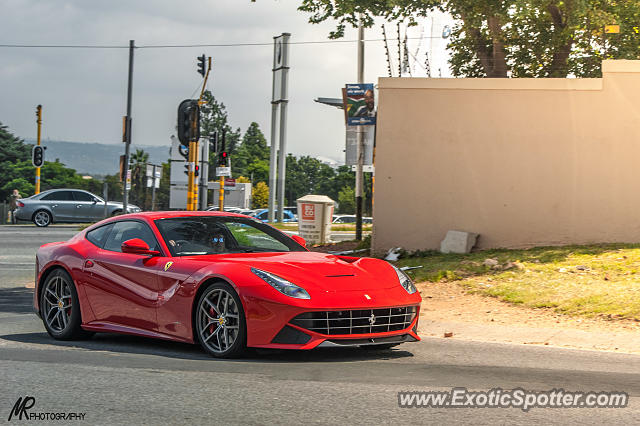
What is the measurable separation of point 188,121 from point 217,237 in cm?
1475

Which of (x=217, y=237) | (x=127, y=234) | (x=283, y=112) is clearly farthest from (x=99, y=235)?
(x=283, y=112)

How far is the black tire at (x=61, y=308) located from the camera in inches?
365

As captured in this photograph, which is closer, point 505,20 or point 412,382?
point 412,382

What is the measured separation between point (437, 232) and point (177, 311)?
10.3 metres

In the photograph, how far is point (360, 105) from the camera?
22047 mm

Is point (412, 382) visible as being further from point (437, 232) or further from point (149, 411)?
point (437, 232)

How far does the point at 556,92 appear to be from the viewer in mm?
17422

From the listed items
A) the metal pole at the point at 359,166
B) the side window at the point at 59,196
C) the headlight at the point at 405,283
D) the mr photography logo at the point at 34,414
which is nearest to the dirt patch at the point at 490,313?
the headlight at the point at 405,283

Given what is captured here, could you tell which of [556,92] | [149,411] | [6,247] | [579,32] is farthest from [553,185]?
[6,247]

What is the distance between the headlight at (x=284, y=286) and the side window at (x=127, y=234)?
1.57 m

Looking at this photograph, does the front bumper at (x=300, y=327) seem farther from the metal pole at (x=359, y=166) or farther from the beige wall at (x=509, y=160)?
the metal pole at (x=359, y=166)

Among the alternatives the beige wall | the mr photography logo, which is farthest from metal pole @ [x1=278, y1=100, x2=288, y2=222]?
the mr photography logo

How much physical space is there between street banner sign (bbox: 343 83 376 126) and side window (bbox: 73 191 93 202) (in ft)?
70.6

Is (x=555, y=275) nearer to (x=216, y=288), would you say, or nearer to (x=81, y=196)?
(x=216, y=288)
